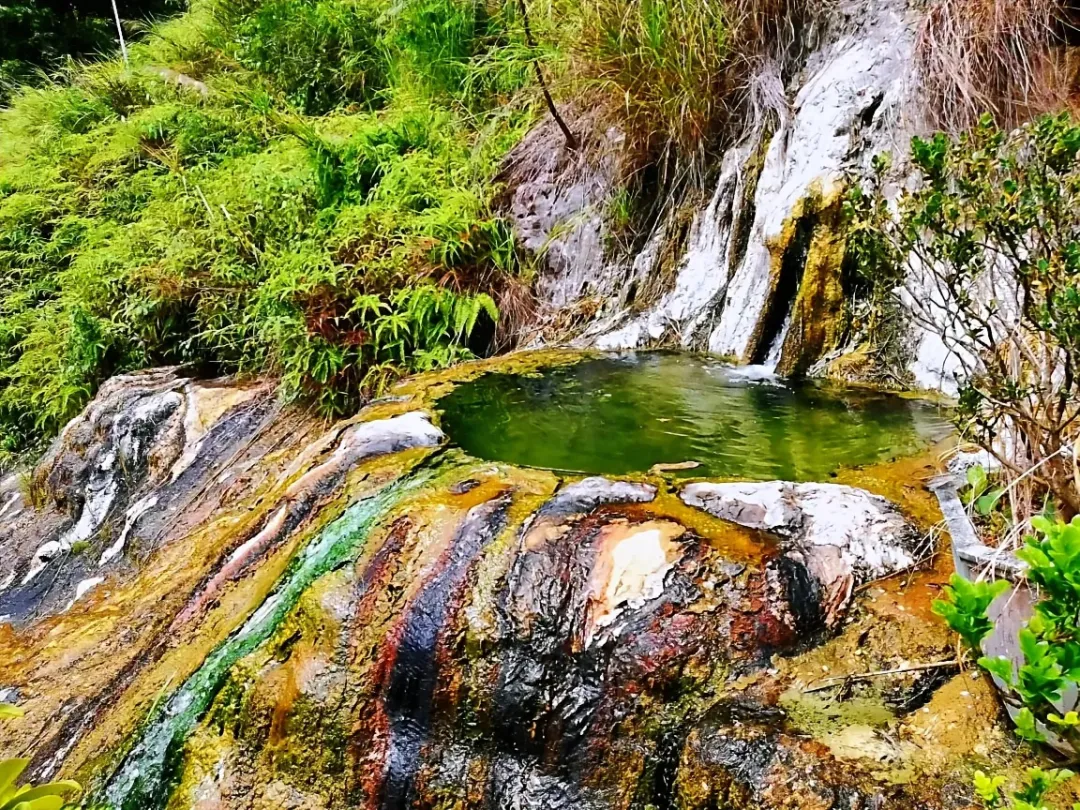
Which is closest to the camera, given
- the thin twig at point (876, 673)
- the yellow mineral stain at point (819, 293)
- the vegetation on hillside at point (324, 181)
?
Answer: the thin twig at point (876, 673)

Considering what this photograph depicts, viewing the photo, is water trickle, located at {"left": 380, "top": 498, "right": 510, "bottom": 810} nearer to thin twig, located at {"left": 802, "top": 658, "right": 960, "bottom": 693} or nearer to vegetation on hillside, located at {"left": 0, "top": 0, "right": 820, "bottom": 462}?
thin twig, located at {"left": 802, "top": 658, "right": 960, "bottom": 693}

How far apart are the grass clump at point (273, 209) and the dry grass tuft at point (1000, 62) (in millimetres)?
2366

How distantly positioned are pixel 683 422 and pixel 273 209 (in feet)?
12.5

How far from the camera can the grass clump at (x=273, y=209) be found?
4180mm

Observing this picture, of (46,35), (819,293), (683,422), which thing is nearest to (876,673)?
(683,422)

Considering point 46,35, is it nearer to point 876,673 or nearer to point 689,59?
point 689,59

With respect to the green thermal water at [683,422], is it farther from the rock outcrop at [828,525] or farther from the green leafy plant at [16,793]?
the green leafy plant at [16,793]

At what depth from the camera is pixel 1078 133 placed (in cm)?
138

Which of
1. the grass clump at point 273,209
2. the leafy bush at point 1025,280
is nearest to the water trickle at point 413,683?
the leafy bush at point 1025,280

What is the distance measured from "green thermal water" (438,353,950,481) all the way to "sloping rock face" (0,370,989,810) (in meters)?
0.24

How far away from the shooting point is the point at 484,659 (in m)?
1.74

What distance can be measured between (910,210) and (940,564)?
2.66ft

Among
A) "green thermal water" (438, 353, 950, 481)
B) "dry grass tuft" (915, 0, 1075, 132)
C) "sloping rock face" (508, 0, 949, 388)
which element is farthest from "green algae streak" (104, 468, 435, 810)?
"dry grass tuft" (915, 0, 1075, 132)

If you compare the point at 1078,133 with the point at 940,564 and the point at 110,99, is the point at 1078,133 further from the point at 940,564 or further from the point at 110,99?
the point at 110,99
